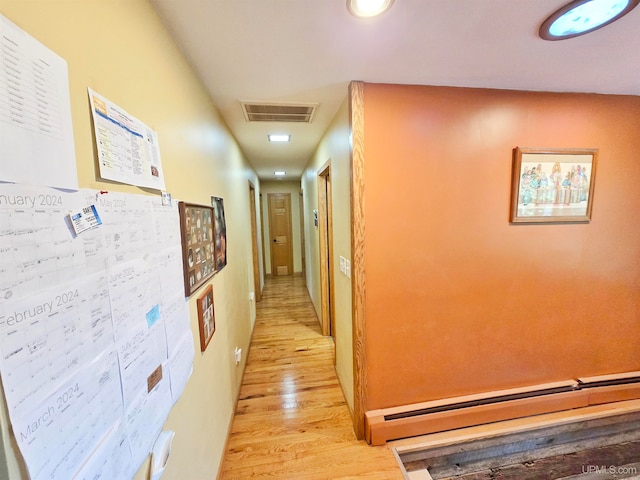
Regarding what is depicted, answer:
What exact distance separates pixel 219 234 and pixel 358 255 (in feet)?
3.05

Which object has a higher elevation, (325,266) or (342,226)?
(342,226)

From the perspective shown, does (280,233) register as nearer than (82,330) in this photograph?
No

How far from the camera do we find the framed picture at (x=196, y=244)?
3.42ft

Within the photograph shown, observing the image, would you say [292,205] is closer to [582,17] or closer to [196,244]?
[196,244]

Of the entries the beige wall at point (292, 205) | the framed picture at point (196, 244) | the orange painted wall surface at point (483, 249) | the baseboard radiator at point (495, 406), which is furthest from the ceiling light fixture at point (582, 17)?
the beige wall at point (292, 205)

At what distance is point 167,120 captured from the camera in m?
0.97

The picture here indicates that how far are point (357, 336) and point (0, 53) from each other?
1675 millimetres

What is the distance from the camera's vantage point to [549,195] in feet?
5.38

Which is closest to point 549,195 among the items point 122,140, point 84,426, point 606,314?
point 606,314

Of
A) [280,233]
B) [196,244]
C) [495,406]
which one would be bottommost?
[495,406]

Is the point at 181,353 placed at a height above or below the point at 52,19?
below

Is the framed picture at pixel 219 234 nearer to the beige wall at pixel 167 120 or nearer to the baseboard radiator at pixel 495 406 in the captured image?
the beige wall at pixel 167 120

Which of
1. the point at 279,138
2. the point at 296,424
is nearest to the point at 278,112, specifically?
the point at 279,138

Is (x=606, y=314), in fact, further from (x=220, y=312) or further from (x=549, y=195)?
(x=220, y=312)
